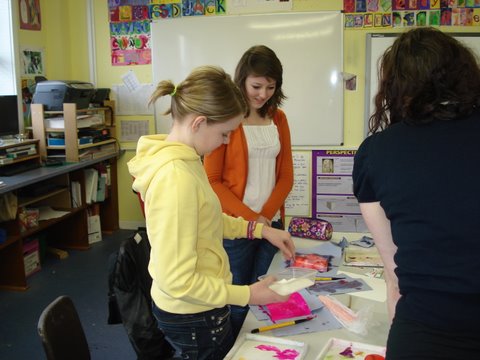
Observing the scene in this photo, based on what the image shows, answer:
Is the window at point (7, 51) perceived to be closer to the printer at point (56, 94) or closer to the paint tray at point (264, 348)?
the printer at point (56, 94)

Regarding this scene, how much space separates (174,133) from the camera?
122 centimetres

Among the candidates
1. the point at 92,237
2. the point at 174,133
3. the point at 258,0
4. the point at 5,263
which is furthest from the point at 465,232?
the point at 92,237

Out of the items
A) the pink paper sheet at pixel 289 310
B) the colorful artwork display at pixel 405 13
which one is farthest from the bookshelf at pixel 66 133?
the pink paper sheet at pixel 289 310

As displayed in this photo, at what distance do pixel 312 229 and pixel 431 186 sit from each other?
111 centimetres

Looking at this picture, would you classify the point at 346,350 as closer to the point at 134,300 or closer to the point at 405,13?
the point at 134,300

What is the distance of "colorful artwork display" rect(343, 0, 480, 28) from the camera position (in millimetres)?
3730

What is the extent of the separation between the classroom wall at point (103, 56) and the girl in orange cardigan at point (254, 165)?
7.07 ft

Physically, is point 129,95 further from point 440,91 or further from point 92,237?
point 440,91

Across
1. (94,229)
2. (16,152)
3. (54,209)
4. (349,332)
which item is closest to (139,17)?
(16,152)

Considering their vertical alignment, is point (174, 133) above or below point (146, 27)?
below

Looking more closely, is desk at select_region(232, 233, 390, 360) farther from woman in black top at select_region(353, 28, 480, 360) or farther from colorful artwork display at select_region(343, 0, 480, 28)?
colorful artwork display at select_region(343, 0, 480, 28)

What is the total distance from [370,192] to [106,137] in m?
3.62

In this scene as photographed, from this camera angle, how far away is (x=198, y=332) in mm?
1228

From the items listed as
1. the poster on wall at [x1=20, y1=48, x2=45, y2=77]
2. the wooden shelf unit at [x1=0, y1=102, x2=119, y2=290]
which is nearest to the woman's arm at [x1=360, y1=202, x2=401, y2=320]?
the wooden shelf unit at [x1=0, y1=102, x2=119, y2=290]
